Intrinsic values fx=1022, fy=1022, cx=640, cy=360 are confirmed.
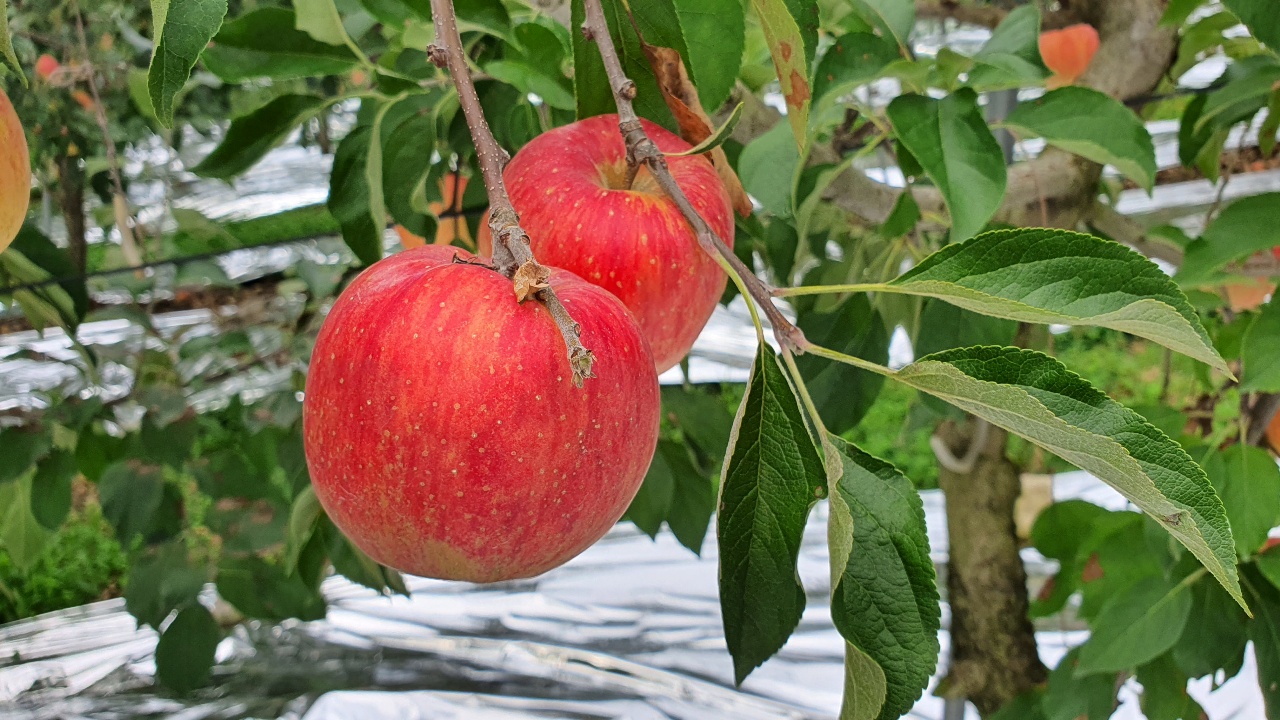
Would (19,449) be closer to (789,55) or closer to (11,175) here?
(11,175)

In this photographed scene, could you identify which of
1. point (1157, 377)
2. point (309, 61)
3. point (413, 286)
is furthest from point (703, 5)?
point (1157, 377)

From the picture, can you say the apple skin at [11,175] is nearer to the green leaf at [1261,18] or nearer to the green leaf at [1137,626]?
the green leaf at [1261,18]

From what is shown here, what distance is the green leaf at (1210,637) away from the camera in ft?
2.40

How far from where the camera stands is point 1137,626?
73cm

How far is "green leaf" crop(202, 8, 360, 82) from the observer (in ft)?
1.68

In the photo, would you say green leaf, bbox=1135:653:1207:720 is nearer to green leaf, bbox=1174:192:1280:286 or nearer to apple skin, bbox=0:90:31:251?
green leaf, bbox=1174:192:1280:286

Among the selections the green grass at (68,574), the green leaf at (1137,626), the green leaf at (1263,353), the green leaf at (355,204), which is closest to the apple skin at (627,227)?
the green leaf at (355,204)

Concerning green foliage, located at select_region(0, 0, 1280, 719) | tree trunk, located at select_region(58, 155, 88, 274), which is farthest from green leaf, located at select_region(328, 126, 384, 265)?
tree trunk, located at select_region(58, 155, 88, 274)

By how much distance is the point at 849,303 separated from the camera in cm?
62

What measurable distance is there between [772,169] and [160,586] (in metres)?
0.76

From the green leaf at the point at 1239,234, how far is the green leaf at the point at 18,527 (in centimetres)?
105

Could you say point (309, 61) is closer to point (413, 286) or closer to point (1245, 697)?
point (413, 286)

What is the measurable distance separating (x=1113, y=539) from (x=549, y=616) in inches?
40.5

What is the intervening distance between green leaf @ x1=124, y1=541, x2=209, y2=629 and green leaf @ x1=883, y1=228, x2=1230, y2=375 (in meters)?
0.85
